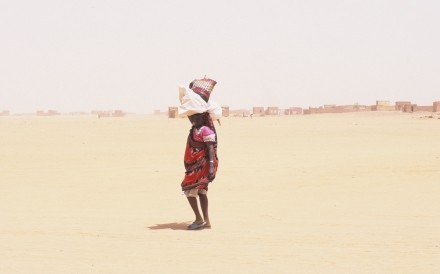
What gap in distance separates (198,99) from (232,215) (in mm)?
1915

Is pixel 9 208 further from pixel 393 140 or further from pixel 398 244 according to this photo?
pixel 393 140

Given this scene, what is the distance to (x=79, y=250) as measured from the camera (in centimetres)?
646

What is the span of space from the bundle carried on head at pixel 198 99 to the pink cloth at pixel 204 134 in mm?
204

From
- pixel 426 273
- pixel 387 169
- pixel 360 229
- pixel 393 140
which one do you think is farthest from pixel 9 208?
pixel 393 140

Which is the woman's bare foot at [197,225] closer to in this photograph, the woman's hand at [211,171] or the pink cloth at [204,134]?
the woman's hand at [211,171]

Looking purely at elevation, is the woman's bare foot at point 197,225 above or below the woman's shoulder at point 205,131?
below

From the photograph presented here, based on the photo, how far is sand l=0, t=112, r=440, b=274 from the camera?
5961mm

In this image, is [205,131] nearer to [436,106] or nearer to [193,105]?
[193,105]

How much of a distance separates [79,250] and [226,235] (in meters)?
1.67

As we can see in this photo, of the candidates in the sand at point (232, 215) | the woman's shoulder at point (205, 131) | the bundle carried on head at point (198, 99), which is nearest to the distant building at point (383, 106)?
the sand at point (232, 215)

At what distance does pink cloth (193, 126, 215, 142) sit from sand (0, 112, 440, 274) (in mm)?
1076

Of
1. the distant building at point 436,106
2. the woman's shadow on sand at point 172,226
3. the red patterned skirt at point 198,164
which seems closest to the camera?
the red patterned skirt at point 198,164

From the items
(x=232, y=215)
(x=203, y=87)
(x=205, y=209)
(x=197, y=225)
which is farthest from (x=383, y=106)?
(x=197, y=225)

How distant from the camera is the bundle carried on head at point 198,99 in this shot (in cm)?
764
